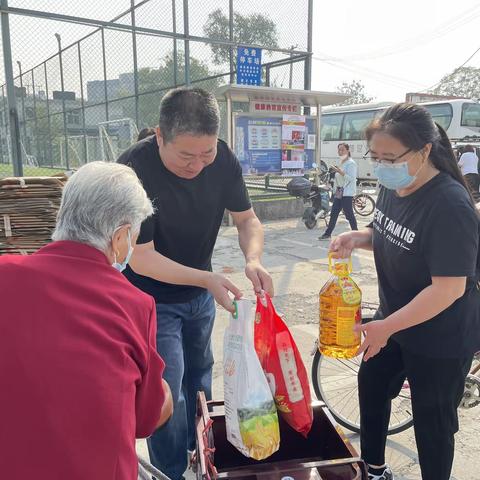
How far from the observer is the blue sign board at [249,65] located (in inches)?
369

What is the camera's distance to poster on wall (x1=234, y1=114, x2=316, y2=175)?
31.1 ft

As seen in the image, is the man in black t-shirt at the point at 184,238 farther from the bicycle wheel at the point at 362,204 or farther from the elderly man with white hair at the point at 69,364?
the bicycle wheel at the point at 362,204

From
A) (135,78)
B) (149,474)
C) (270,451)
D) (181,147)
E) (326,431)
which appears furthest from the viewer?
(135,78)

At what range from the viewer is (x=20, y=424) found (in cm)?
98

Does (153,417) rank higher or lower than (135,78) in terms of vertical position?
lower

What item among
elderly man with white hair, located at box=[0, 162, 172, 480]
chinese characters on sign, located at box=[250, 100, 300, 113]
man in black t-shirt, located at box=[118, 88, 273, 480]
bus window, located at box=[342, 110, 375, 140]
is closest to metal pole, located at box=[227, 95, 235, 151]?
chinese characters on sign, located at box=[250, 100, 300, 113]

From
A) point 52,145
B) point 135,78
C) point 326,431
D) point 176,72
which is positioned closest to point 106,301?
point 326,431

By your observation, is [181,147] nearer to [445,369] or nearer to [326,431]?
[326,431]

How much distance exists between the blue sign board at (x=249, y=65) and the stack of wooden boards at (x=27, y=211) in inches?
309

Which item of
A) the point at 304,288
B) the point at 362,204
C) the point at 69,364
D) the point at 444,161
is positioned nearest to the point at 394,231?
the point at 444,161

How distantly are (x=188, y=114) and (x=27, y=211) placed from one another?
37.9 inches

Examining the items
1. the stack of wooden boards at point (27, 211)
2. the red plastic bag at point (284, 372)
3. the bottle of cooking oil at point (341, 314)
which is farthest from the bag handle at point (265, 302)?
the stack of wooden boards at point (27, 211)

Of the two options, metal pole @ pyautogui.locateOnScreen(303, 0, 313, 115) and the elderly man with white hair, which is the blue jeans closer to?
→ the elderly man with white hair

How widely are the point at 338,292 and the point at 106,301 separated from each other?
44.9 inches
